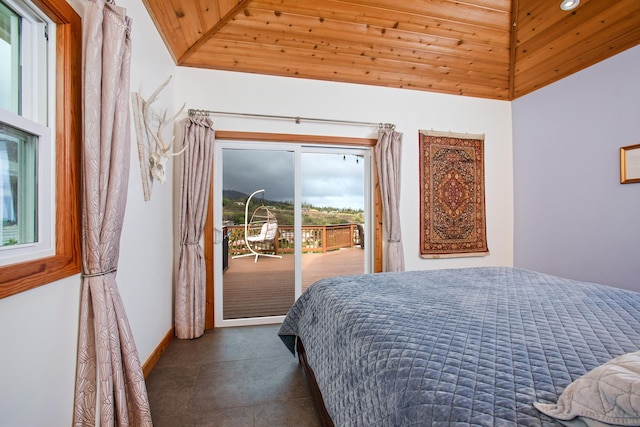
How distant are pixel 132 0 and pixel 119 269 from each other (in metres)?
1.77

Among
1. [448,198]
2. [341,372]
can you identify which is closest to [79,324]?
[341,372]

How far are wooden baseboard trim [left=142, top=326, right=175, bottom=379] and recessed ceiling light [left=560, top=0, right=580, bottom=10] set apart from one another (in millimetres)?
4624

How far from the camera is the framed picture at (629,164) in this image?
2457 mm

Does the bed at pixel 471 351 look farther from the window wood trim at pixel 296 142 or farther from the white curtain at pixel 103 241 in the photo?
the window wood trim at pixel 296 142

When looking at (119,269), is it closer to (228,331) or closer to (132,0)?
(228,331)

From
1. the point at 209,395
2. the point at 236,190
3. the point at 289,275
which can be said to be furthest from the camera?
the point at 289,275

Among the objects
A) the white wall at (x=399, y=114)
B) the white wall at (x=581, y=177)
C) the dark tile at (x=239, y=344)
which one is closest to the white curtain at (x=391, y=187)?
the white wall at (x=399, y=114)

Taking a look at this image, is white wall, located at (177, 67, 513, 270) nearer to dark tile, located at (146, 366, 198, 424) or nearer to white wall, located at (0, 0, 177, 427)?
white wall, located at (0, 0, 177, 427)

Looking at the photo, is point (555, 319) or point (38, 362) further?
point (555, 319)

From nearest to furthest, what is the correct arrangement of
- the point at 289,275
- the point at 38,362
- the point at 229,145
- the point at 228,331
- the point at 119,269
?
the point at 38,362 → the point at 119,269 → the point at 228,331 → the point at 229,145 → the point at 289,275

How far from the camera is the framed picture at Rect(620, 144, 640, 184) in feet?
8.06

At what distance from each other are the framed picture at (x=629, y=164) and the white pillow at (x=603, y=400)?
113 inches

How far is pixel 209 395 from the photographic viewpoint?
175 cm

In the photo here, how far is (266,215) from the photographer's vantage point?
339 cm
